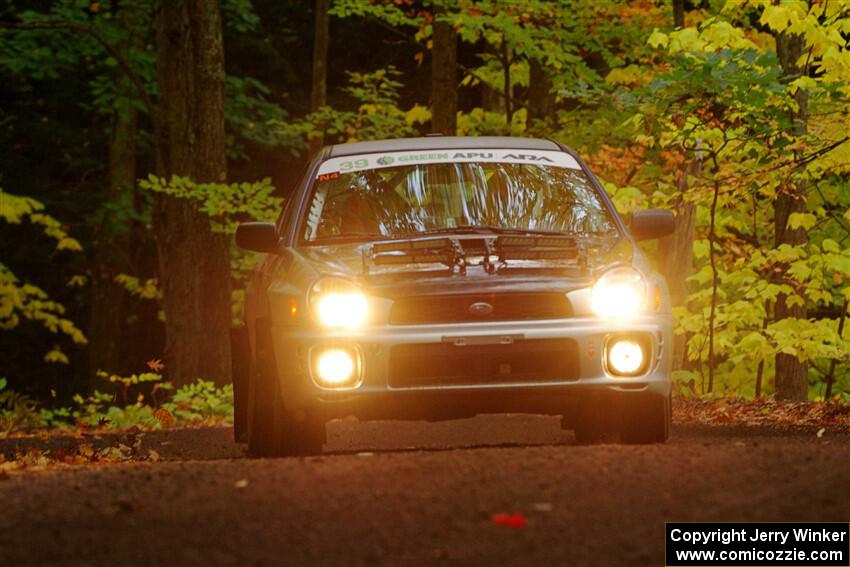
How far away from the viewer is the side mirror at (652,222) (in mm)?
8336

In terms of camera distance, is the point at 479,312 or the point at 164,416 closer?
the point at 479,312

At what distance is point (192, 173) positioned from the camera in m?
16.9

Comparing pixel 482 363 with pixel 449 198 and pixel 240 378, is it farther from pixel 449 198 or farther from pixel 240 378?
pixel 240 378

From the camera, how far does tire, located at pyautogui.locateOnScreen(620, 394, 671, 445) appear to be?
25.2 ft

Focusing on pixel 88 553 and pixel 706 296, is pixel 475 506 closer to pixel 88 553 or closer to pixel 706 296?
pixel 88 553

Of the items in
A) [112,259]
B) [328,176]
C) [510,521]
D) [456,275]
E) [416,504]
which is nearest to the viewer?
[510,521]

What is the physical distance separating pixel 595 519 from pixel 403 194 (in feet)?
12.3

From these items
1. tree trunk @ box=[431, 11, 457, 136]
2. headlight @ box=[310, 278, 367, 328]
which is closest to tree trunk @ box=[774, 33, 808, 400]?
tree trunk @ box=[431, 11, 457, 136]

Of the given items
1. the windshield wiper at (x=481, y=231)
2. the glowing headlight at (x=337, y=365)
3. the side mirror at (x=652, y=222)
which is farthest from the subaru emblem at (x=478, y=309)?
the side mirror at (x=652, y=222)

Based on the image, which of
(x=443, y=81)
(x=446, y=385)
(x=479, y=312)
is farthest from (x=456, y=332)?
(x=443, y=81)

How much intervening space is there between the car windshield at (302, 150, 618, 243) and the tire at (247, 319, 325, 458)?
2.67 feet

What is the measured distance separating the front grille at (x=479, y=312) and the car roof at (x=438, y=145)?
1858mm

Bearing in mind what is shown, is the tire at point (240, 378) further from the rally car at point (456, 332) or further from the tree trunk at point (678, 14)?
the tree trunk at point (678, 14)

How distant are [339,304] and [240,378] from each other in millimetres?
2164
